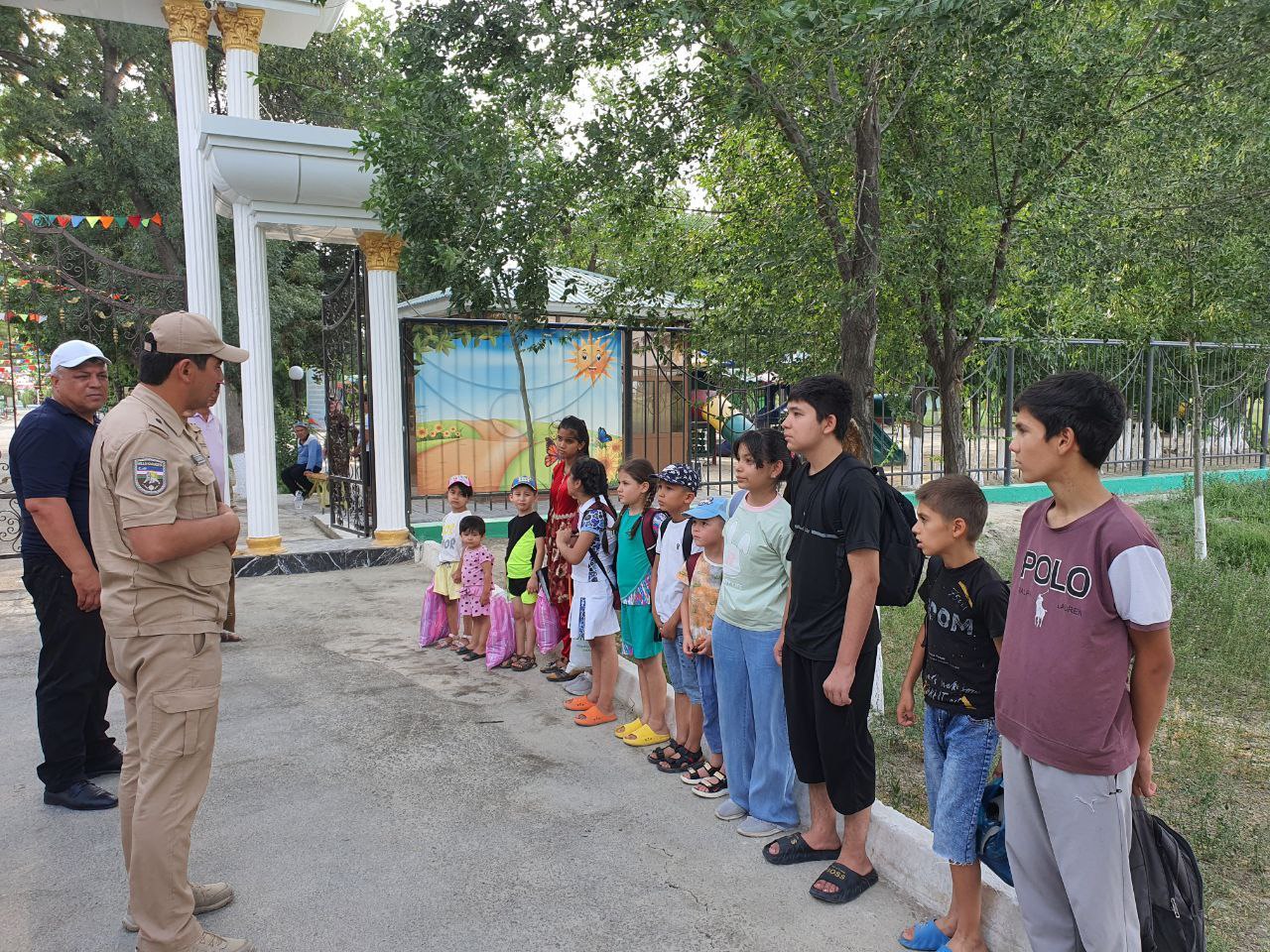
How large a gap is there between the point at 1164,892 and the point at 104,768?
14.6 ft

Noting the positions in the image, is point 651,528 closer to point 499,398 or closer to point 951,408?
point 951,408

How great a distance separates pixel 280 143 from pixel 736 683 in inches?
292

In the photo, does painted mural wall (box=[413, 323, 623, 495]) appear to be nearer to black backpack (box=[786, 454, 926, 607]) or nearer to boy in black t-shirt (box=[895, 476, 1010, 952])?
black backpack (box=[786, 454, 926, 607])

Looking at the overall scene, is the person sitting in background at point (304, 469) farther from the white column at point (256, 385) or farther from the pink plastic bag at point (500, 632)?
the pink plastic bag at point (500, 632)

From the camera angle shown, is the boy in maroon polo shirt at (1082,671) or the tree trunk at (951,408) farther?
the tree trunk at (951,408)

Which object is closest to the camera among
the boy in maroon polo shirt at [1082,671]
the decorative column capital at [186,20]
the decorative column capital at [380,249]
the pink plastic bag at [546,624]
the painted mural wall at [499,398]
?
the boy in maroon polo shirt at [1082,671]

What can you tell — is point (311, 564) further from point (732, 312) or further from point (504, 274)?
point (732, 312)

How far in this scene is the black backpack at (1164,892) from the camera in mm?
2260

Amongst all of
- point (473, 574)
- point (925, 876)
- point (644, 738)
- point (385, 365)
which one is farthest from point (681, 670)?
point (385, 365)

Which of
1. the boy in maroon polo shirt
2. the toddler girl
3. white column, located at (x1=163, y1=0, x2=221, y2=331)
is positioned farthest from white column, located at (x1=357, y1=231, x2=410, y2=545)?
the boy in maroon polo shirt

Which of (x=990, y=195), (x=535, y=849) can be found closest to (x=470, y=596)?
(x=535, y=849)

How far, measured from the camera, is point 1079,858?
2.24 m

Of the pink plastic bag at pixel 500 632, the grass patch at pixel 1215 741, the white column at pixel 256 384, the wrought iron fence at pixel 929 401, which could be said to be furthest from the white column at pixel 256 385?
the grass patch at pixel 1215 741

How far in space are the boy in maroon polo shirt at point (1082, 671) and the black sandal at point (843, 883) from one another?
875 mm
